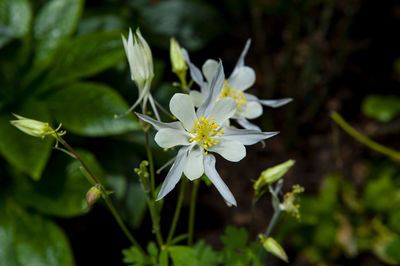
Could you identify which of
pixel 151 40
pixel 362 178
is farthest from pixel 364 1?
pixel 151 40

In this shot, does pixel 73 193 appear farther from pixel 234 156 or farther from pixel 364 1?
pixel 364 1

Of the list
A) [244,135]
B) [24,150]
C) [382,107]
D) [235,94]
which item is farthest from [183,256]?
[382,107]

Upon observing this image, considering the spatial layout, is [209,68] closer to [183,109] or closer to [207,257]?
[183,109]

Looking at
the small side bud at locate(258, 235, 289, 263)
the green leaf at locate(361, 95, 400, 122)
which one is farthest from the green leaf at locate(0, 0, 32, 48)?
the green leaf at locate(361, 95, 400, 122)

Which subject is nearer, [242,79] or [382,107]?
[242,79]

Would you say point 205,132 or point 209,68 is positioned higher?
point 209,68

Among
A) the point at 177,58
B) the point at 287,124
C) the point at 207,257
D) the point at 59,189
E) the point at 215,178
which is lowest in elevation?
the point at 287,124

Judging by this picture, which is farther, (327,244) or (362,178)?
(362,178)
